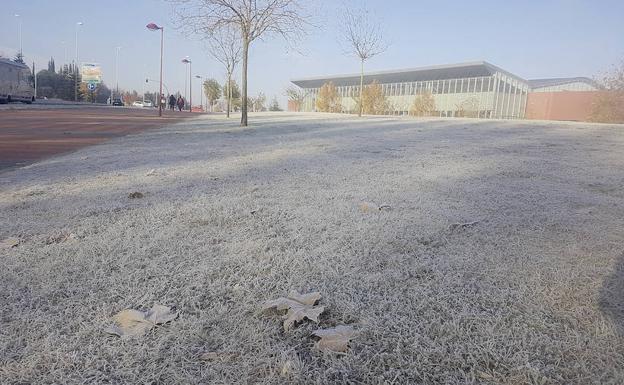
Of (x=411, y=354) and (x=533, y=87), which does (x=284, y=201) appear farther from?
(x=533, y=87)

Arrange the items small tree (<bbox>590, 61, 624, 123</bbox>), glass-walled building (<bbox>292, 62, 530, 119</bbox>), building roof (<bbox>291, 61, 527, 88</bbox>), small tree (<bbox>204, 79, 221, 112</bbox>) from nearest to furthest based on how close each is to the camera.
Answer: small tree (<bbox>590, 61, 624, 123</bbox>) → glass-walled building (<bbox>292, 62, 530, 119</bbox>) → building roof (<bbox>291, 61, 527, 88</bbox>) → small tree (<bbox>204, 79, 221, 112</bbox>)

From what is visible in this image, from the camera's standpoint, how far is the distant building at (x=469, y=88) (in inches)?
1871

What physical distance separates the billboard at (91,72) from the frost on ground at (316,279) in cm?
6499

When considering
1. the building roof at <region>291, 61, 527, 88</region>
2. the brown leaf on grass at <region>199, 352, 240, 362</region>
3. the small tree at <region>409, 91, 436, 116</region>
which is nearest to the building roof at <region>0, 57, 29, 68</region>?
the brown leaf on grass at <region>199, 352, 240, 362</region>

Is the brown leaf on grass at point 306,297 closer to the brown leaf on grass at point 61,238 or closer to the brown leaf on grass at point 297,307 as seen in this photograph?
the brown leaf on grass at point 297,307

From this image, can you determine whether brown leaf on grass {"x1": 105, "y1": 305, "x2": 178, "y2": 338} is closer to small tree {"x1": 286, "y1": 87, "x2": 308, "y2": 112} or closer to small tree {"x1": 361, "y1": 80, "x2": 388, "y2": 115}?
small tree {"x1": 361, "y1": 80, "x2": 388, "y2": 115}

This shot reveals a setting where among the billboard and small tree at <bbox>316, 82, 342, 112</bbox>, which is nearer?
small tree at <bbox>316, 82, 342, 112</bbox>

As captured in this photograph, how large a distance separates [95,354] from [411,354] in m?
1.04

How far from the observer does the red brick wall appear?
38588 mm

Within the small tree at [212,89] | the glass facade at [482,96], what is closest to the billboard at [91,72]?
the small tree at [212,89]

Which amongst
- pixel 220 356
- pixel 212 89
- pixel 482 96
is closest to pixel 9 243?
pixel 220 356

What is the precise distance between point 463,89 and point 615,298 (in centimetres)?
5386

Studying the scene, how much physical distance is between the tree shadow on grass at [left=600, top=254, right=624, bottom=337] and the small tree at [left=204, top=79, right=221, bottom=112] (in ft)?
193

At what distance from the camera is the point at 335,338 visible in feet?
4.54
